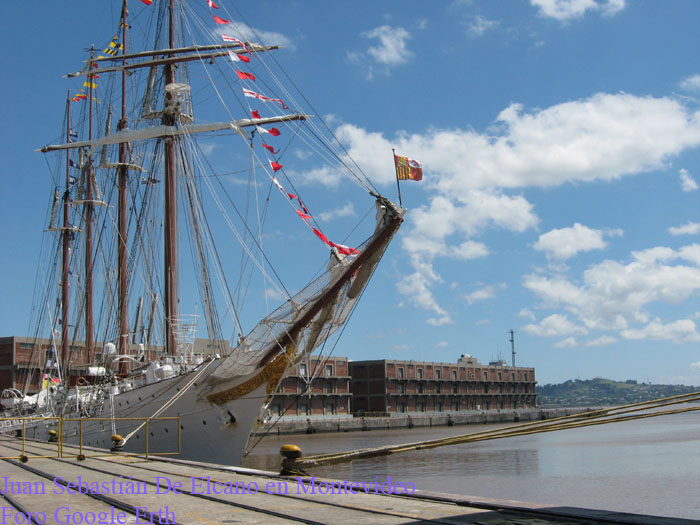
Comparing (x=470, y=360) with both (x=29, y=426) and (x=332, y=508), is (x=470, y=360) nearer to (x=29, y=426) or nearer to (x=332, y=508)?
(x=29, y=426)

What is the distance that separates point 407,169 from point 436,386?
3620 inches

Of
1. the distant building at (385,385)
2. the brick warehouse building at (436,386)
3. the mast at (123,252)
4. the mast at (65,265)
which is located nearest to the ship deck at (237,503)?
the mast at (123,252)

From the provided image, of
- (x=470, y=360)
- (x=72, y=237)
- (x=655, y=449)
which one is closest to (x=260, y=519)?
(x=655, y=449)

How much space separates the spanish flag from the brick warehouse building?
80.3 metres

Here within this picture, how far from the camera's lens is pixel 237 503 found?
38.9ft

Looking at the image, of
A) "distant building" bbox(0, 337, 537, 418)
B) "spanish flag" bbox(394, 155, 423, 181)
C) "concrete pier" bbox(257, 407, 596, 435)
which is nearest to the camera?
"spanish flag" bbox(394, 155, 423, 181)

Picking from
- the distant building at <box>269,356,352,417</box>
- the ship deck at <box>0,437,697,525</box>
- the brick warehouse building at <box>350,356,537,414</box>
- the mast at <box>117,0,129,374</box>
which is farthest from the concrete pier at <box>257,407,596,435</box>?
the ship deck at <box>0,437,697,525</box>

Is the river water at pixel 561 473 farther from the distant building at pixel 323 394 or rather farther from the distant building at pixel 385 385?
the distant building at pixel 323 394

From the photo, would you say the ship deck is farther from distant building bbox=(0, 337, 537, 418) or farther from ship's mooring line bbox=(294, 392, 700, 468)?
distant building bbox=(0, 337, 537, 418)

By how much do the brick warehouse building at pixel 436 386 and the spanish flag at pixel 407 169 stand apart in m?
80.3

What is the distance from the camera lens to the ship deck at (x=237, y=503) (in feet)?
33.6

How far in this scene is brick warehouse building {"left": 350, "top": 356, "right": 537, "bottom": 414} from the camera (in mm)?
100938

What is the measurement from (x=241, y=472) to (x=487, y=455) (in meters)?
30.3

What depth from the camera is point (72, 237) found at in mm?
55875
